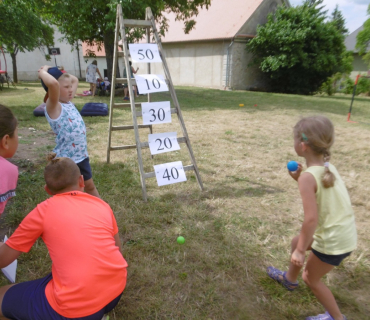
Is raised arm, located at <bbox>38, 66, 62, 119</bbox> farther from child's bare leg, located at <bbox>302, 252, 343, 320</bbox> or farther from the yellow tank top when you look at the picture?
child's bare leg, located at <bbox>302, 252, 343, 320</bbox>

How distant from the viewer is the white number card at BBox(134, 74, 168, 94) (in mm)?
3096

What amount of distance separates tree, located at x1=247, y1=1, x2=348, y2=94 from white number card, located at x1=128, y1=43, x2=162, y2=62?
1597cm

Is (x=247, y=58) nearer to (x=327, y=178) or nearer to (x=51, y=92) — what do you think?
(x=51, y=92)

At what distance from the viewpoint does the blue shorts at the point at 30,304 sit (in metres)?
1.35

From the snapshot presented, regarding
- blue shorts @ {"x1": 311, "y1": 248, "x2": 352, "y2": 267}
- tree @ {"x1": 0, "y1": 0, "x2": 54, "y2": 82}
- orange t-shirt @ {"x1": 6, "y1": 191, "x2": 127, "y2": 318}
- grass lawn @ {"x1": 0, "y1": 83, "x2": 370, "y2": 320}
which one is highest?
tree @ {"x1": 0, "y1": 0, "x2": 54, "y2": 82}

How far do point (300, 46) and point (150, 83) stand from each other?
16.8 m

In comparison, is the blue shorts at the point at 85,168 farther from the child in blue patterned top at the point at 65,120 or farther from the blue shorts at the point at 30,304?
the blue shorts at the point at 30,304

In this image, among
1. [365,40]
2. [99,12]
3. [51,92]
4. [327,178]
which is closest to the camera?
[327,178]

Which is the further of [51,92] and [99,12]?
[99,12]

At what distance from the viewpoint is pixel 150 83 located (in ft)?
10.4

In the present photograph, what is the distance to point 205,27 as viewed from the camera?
20.8 m

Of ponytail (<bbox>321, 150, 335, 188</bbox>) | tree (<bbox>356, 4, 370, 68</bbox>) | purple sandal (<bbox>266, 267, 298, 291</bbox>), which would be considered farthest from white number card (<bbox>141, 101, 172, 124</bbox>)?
tree (<bbox>356, 4, 370, 68</bbox>)

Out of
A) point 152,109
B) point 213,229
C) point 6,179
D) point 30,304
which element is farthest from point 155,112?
point 30,304

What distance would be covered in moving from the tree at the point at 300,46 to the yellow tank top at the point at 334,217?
1750 centimetres
